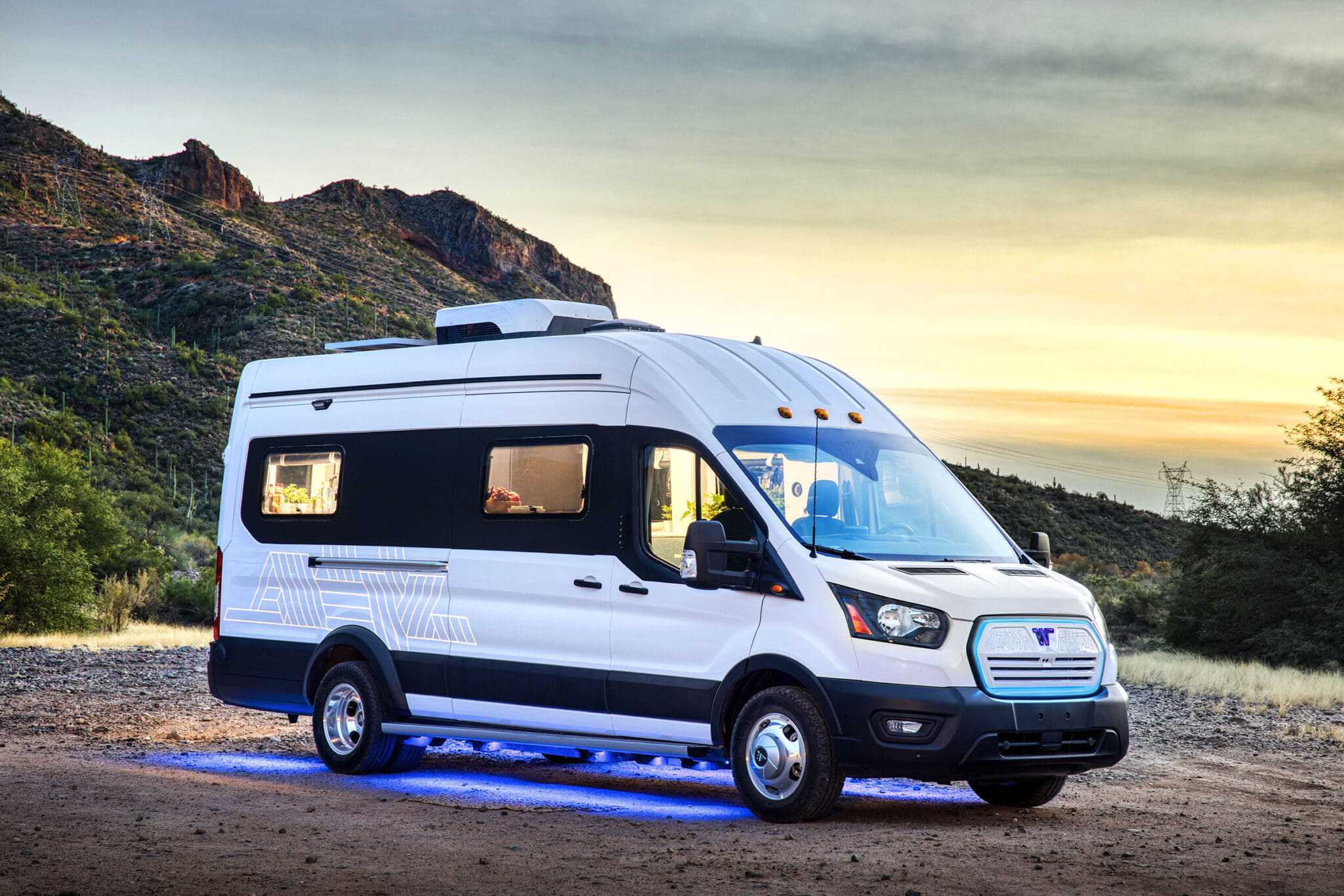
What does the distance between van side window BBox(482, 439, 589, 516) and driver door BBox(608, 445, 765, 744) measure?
544 millimetres

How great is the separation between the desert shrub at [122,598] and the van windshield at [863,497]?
2367 centimetres

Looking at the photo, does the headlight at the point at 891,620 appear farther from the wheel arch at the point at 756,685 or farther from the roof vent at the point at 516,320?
the roof vent at the point at 516,320

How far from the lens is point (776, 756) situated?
930 centimetres

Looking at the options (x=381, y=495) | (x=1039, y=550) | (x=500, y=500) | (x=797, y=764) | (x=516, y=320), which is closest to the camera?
(x=797, y=764)

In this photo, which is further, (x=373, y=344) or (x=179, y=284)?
(x=179, y=284)

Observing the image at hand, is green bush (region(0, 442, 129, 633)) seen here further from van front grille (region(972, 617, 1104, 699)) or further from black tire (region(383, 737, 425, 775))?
van front grille (region(972, 617, 1104, 699))

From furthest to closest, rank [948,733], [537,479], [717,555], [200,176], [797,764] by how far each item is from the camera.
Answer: [200,176] < [537,479] < [717,555] < [797,764] < [948,733]

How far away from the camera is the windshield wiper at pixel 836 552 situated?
9.27m

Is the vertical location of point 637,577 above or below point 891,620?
above

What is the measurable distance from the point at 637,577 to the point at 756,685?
1066mm

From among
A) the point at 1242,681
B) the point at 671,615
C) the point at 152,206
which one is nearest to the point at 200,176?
the point at 152,206

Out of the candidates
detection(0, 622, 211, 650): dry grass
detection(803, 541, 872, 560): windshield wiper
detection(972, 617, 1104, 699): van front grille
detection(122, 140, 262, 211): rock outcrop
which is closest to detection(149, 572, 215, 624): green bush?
detection(0, 622, 211, 650): dry grass

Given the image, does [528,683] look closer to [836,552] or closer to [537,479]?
[537,479]

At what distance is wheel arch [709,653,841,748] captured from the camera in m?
9.10
